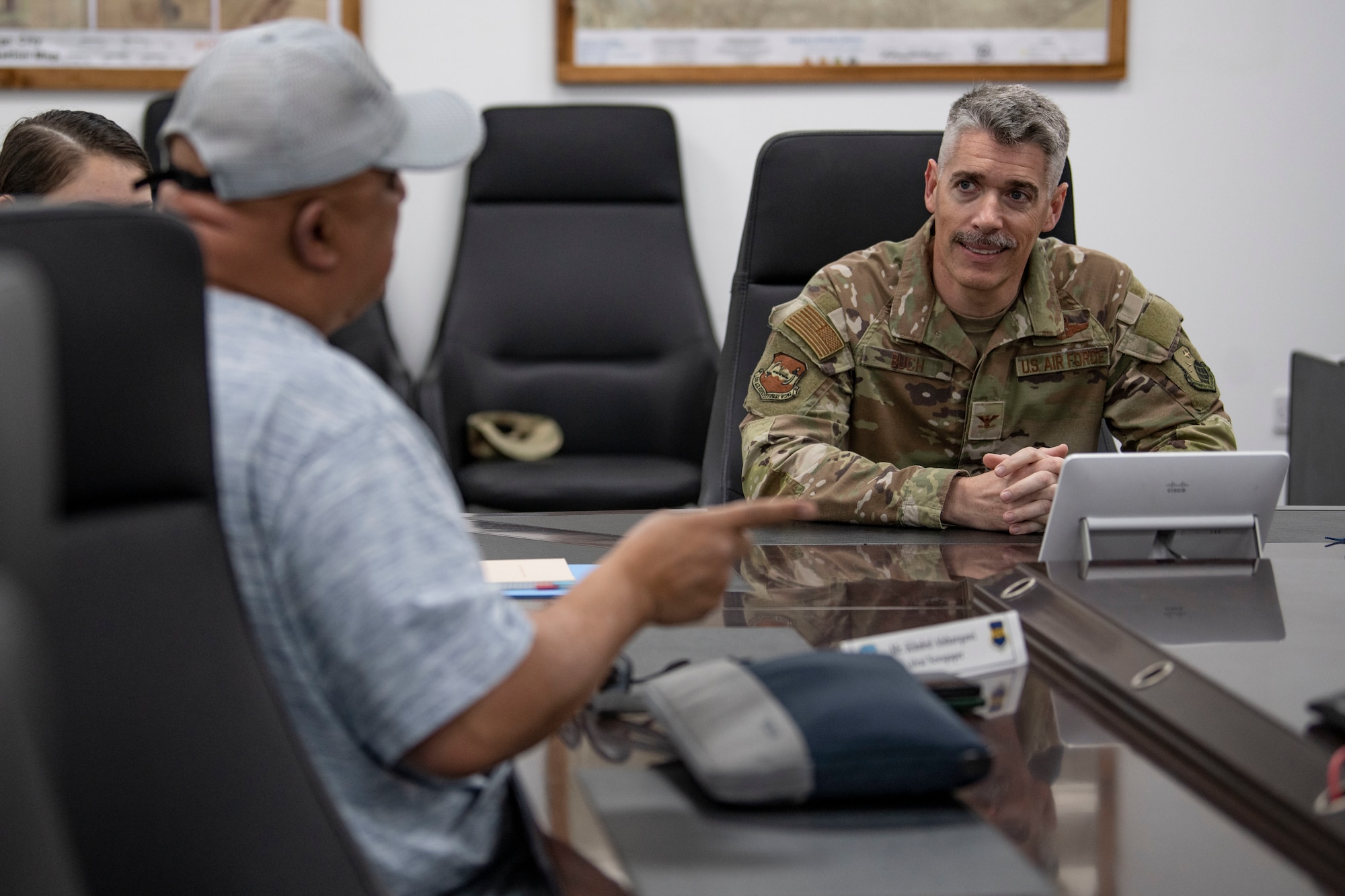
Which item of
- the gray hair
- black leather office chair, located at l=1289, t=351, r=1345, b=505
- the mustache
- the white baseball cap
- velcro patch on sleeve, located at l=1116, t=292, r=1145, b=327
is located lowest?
black leather office chair, located at l=1289, t=351, r=1345, b=505

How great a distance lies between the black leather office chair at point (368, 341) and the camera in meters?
3.14

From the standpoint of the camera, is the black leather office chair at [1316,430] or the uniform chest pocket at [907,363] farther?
the black leather office chair at [1316,430]

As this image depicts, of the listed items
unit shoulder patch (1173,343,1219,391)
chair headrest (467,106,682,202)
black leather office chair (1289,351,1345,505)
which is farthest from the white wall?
unit shoulder patch (1173,343,1219,391)

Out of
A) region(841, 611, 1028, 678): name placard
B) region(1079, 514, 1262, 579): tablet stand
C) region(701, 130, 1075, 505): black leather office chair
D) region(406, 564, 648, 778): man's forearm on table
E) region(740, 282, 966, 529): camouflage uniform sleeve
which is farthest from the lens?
region(701, 130, 1075, 505): black leather office chair

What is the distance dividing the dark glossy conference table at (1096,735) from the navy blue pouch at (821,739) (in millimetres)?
25

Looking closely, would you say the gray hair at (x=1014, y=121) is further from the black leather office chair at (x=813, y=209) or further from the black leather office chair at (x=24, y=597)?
the black leather office chair at (x=24, y=597)

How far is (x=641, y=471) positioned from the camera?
9.56 feet

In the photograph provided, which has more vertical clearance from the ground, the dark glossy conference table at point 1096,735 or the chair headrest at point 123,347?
the chair headrest at point 123,347

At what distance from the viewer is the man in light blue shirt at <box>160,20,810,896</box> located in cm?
70

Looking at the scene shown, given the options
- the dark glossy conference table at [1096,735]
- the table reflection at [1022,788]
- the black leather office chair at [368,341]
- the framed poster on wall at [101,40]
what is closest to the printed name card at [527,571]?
the dark glossy conference table at [1096,735]

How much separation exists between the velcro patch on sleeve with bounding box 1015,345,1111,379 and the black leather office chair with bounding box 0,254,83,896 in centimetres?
165

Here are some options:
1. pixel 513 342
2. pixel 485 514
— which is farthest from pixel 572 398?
pixel 485 514

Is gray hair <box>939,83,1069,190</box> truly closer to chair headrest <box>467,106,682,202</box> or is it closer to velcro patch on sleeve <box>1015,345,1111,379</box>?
velcro patch on sleeve <box>1015,345,1111,379</box>

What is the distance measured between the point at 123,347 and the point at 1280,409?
11.1ft
